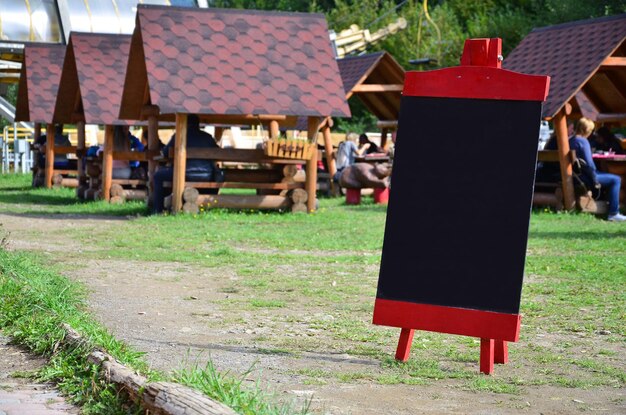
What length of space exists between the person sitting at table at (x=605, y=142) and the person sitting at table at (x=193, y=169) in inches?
277

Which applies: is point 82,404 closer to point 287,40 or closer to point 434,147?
point 434,147

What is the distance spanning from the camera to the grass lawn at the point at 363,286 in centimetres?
652

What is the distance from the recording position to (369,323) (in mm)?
8156

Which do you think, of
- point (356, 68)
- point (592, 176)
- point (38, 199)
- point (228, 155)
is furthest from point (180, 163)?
point (356, 68)

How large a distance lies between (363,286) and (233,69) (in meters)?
9.29

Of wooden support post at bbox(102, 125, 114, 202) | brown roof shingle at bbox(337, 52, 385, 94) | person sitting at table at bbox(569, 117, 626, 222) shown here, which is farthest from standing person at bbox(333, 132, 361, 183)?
person sitting at table at bbox(569, 117, 626, 222)

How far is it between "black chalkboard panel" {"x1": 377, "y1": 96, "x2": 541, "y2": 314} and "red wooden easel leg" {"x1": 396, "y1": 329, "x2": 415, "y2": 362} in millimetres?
186

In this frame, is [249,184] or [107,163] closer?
[249,184]

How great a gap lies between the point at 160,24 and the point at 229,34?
3.90 feet

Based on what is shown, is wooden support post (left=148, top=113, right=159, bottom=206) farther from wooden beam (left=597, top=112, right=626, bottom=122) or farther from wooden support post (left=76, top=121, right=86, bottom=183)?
wooden beam (left=597, top=112, right=626, bottom=122)

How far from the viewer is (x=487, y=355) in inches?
248

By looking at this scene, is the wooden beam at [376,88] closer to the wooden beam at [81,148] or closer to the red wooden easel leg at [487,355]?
the wooden beam at [81,148]

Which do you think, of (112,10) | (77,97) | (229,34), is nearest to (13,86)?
(112,10)

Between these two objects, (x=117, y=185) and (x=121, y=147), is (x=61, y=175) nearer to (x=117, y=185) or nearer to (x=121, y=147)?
(x=121, y=147)
